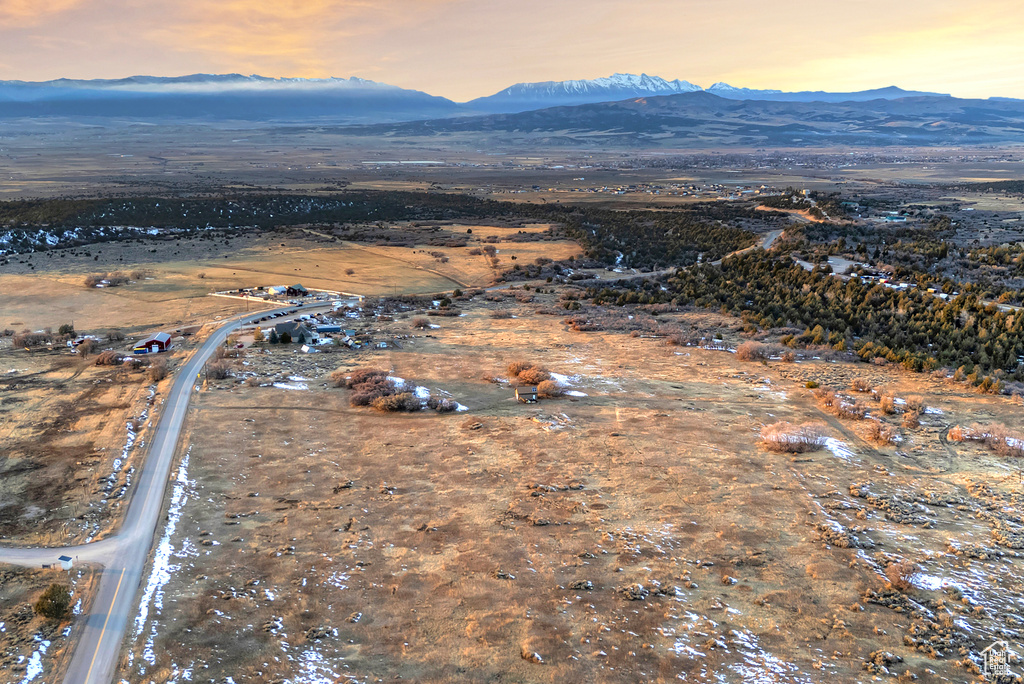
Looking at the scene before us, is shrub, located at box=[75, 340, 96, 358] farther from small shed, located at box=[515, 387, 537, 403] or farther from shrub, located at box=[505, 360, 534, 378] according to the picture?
small shed, located at box=[515, 387, 537, 403]

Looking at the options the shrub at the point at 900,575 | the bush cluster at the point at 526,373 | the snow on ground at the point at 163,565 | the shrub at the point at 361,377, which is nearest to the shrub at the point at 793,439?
the shrub at the point at 900,575

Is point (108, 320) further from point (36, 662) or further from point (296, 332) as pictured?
point (36, 662)

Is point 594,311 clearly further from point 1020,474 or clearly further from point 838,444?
point 1020,474

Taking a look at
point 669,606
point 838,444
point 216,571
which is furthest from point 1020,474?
point 216,571

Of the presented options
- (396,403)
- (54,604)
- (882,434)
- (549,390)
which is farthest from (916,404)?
(54,604)

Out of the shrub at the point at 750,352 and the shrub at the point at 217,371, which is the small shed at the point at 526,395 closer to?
the shrub at the point at 750,352

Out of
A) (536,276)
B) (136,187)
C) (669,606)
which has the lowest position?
(669,606)

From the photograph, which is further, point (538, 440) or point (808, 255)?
point (808, 255)
